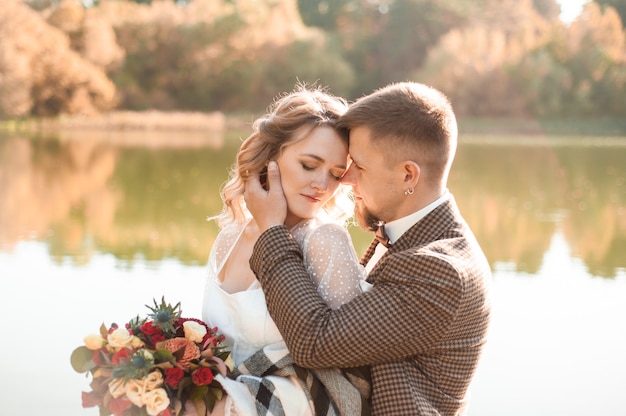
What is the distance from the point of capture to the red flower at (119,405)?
2.19m

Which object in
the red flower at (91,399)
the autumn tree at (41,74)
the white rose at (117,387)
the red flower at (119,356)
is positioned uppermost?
the autumn tree at (41,74)

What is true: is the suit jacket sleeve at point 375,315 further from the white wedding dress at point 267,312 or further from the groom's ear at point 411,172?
the groom's ear at point 411,172

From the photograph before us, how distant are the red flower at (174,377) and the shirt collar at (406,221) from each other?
0.66 m

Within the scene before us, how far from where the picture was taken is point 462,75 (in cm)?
3784

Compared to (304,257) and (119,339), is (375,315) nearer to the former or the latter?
(304,257)

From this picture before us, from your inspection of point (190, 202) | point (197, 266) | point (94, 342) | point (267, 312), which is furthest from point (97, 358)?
point (190, 202)

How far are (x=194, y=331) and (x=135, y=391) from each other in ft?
0.71

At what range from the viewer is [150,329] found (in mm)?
2309

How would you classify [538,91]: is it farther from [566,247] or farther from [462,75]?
[566,247]

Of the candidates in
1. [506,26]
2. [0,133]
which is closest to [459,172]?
[0,133]

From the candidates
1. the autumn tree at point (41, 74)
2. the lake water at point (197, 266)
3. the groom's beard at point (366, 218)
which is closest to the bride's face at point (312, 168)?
the groom's beard at point (366, 218)

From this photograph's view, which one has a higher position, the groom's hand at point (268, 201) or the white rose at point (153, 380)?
the groom's hand at point (268, 201)

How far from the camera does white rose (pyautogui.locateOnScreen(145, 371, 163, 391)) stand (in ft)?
7.12

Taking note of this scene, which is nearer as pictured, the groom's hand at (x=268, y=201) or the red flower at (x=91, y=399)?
the red flower at (x=91, y=399)
